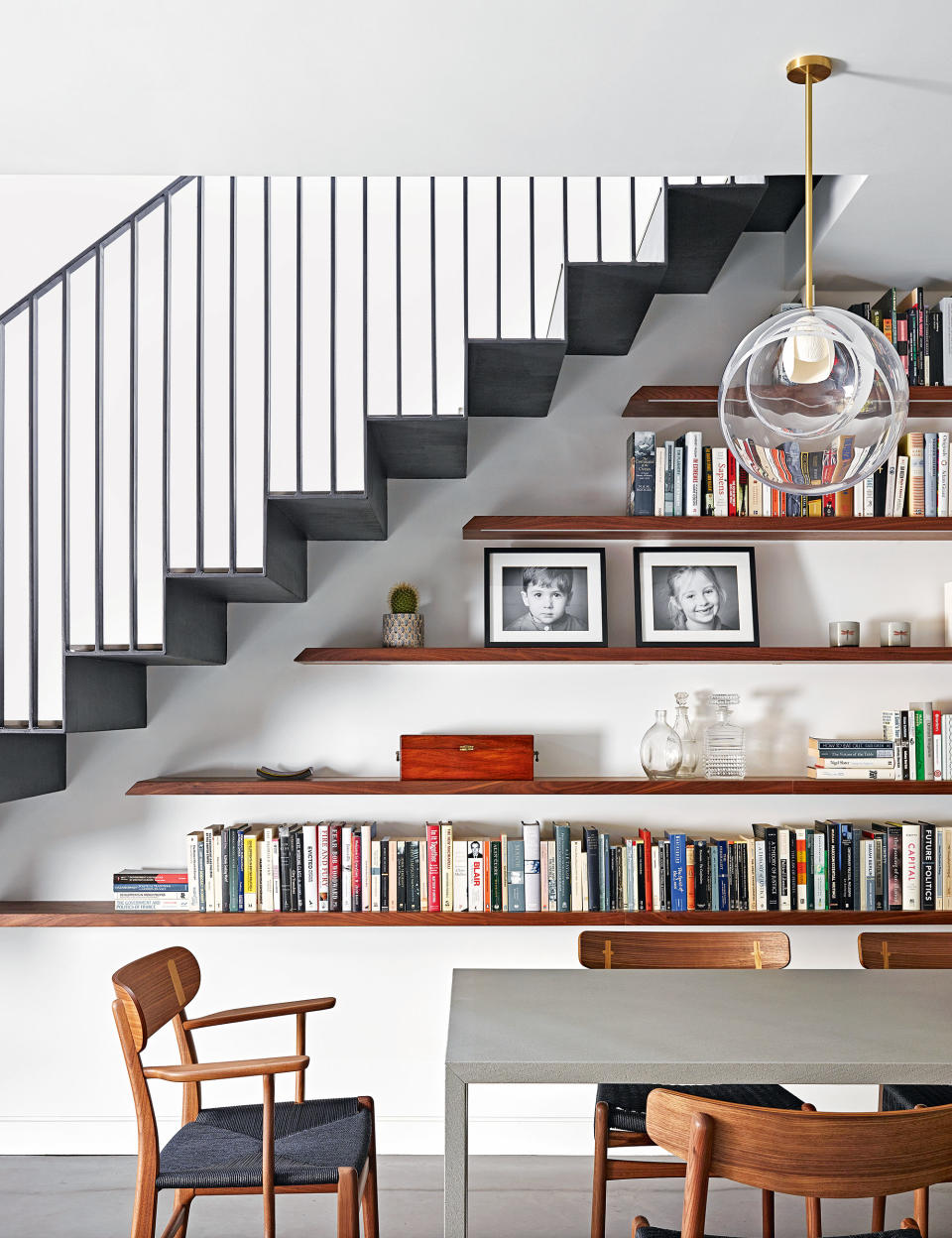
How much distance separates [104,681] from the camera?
312 centimetres

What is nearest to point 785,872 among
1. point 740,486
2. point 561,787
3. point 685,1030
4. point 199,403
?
point 561,787

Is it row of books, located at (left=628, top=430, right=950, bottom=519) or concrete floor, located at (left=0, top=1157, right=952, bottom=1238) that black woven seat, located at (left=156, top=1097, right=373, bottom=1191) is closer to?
concrete floor, located at (left=0, top=1157, right=952, bottom=1238)

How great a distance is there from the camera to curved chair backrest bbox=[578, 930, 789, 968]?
2.66 meters

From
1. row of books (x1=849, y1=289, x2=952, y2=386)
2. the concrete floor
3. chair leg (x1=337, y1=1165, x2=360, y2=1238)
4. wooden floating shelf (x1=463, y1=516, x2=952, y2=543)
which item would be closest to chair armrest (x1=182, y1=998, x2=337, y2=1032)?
chair leg (x1=337, y1=1165, x2=360, y2=1238)

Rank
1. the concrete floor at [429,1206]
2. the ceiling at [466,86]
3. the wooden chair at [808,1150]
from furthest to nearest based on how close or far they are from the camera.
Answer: the concrete floor at [429,1206], the ceiling at [466,86], the wooden chair at [808,1150]

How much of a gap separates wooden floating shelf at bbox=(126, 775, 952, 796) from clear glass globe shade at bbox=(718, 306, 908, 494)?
156 centimetres

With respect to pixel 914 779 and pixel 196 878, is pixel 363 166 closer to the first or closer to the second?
pixel 196 878

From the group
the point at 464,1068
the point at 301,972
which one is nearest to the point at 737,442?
the point at 464,1068

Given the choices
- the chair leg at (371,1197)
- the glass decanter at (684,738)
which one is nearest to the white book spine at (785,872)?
the glass decanter at (684,738)

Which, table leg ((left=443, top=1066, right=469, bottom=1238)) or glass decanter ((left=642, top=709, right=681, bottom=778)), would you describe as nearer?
table leg ((left=443, top=1066, right=469, bottom=1238))

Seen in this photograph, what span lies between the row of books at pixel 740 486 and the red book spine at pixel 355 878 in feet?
4.66

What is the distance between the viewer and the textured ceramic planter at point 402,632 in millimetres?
3311

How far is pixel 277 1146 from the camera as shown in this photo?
221 cm

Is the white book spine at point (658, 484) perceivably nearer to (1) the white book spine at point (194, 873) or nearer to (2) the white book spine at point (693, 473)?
(2) the white book spine at point (693, 473)
